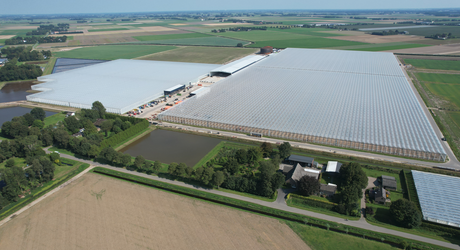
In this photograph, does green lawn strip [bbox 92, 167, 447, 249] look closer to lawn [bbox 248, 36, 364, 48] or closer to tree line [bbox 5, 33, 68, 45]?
lawn [bbox 248, 36, 364, 48]

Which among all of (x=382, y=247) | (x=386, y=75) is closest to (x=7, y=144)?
(x=382, y=247)

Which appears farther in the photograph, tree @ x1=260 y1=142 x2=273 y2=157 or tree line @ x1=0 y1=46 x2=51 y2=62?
tree line @ x1=0 y1=46 x2=51 y2=62

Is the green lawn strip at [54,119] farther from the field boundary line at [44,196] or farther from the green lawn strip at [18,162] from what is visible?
the field boundary line at [44,196]

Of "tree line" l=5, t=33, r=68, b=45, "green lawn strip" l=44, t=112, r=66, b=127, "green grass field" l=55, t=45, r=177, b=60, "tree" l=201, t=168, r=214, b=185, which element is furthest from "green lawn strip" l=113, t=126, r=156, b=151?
"tree line" l=5, t=33, r=68, b=45

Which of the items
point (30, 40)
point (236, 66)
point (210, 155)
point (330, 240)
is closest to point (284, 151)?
point (210, 155)

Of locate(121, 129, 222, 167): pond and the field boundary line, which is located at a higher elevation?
locate(121, 129, 222, 167): pond

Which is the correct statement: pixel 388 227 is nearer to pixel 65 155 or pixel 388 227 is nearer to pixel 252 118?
pixel 252 118
